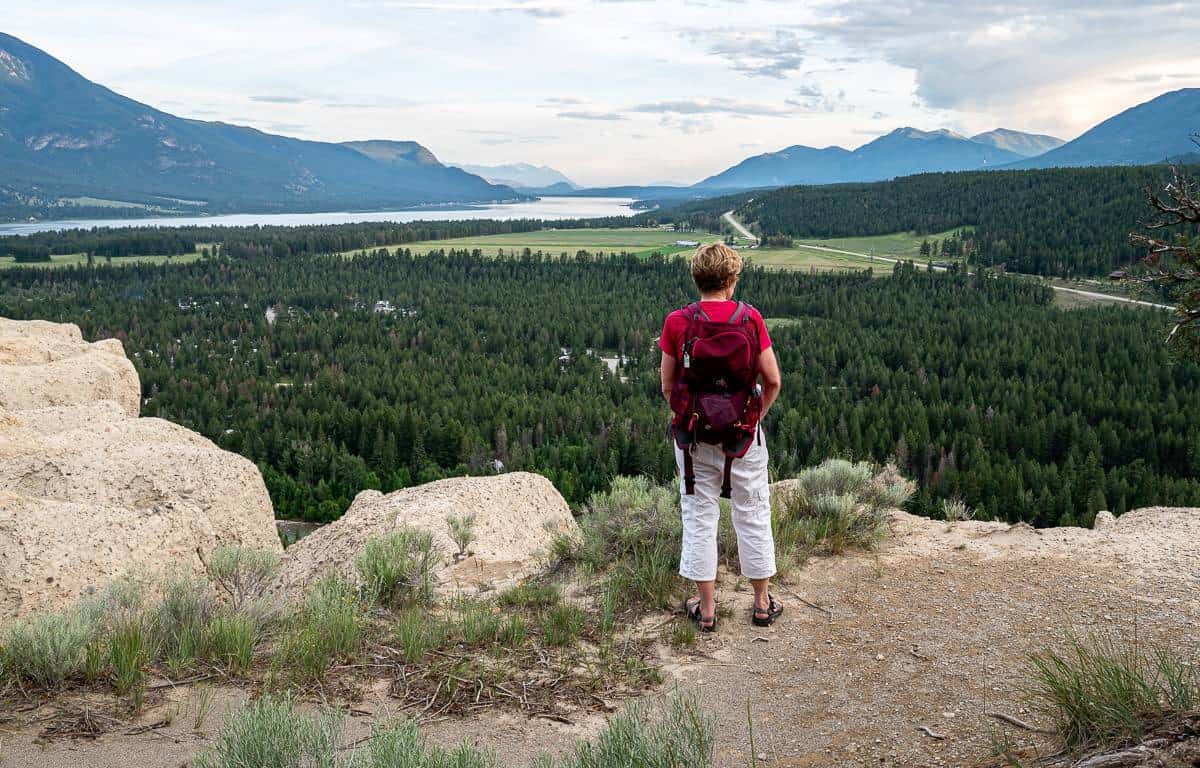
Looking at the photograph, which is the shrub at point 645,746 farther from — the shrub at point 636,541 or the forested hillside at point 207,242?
the forested hillside at point 207,242

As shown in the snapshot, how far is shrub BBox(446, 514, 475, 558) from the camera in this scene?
34.7 feet

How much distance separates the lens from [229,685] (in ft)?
22.6

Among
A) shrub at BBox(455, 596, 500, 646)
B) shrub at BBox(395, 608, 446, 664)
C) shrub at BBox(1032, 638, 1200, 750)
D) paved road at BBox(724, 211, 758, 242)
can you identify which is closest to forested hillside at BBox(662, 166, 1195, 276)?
paved road at BBox(724, 211, 758, 242)

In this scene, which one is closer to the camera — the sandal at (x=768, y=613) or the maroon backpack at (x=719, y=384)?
the maroon backpack at (x=719, y=384)

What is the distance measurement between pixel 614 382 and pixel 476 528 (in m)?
52.2

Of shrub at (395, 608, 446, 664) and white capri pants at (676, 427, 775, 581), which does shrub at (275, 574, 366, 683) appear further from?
white capri pants at (676, 427, 775, 581)

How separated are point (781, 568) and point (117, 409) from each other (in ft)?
47.3

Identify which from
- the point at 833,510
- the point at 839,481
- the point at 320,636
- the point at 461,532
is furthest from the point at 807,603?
the point at 320,636

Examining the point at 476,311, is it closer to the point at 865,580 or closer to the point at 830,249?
the point at 830,249

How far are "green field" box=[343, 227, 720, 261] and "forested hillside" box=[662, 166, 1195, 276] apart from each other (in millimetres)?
16070

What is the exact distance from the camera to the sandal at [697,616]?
789cm

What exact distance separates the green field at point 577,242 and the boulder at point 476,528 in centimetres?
12530

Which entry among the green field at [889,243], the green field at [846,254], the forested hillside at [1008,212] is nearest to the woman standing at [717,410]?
the forested hillside at [1008,212]

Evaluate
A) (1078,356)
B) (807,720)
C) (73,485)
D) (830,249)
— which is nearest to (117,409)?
(73,485)
